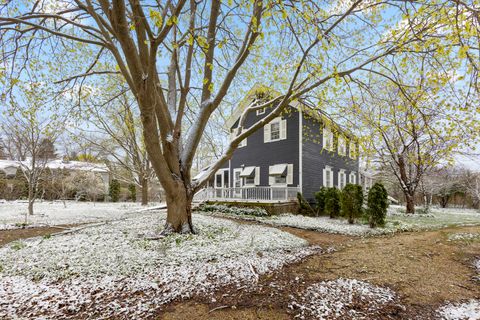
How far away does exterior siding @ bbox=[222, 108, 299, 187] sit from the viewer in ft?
41.7

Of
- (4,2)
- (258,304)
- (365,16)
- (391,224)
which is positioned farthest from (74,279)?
(391,224)

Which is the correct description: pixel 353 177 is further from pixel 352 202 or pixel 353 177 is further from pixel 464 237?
pixel 464 237

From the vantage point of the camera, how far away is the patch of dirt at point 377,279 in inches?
99.4

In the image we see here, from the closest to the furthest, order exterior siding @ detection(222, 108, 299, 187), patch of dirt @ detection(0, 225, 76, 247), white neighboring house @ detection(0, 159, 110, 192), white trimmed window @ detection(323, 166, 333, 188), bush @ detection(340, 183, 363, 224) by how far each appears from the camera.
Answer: patch of dirt @ detection(0, 225, 76, 247), bush @ detection(340, 183, 363, 224), exterior siding @ detection(222, 108, 299, 187), white trimmed window @ detection(323, 166, 333, 188), white neighboring house @ detection(0, 159, 110, 192)

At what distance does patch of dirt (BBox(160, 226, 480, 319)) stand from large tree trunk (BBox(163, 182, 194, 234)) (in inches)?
105

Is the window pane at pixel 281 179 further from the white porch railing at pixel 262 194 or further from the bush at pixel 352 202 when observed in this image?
the bush at pixel 352 202

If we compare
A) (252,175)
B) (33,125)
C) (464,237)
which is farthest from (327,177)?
(33,125)

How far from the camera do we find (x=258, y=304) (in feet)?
8.73

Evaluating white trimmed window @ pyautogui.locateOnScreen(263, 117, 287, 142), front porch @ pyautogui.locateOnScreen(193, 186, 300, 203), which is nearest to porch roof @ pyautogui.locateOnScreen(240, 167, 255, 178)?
front porch @ pyautogui.locateOnScreen(193, 186, 300, 203)

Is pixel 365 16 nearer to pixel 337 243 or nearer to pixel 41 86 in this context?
pixel 337 243

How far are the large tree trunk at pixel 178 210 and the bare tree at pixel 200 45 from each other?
23 mm

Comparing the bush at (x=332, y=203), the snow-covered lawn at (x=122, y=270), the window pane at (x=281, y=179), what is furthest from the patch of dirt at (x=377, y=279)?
the window pane at (x=281, y=179)

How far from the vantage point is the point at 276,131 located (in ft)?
45.2

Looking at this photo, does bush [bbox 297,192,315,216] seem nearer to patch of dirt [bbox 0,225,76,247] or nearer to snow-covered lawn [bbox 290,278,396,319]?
snow-covered lawn [bbox 290,278,396,319]
